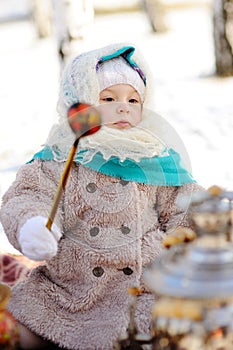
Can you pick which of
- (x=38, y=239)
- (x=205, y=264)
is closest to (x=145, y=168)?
(x=38, y=239)

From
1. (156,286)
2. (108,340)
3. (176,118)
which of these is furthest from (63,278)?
(176,118)

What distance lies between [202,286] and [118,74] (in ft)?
3.04

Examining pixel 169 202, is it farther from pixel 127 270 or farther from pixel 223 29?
pixel 223 29

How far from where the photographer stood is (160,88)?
20.9 feet

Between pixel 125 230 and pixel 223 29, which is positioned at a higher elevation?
pixel 125 230

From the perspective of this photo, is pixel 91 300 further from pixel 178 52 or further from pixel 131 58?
pixel 178 52

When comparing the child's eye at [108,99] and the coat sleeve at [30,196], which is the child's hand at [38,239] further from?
the child's eye at [108,99]

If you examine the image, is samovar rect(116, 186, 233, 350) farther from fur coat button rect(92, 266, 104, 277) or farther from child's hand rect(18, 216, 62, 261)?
fur coat button rect(92, 266, 104, 277)

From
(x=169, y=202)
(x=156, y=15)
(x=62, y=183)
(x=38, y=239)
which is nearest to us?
(x=62, y=183)

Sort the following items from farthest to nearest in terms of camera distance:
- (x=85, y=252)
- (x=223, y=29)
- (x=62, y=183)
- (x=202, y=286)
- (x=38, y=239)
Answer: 1. (x=223, y=29)
2. (x=85, y=252)
3. (x=38, y=239)
4. (x=62, y=183)
5. (x=202, y=286)

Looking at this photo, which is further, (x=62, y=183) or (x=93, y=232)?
(x=93, y=232)

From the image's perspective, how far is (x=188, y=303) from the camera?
118 cm

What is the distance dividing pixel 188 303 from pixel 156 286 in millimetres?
55

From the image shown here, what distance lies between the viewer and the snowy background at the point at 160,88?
418cm
